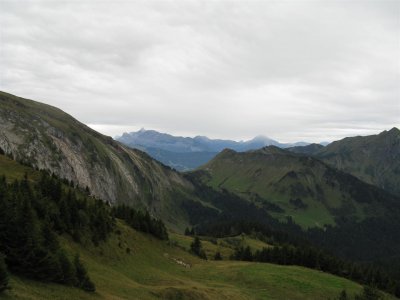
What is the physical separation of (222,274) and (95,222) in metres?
32.4

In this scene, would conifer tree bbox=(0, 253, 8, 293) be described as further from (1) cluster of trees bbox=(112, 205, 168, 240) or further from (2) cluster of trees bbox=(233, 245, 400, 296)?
(2) cluster of trees bbox=(233, 245, 400, 296)

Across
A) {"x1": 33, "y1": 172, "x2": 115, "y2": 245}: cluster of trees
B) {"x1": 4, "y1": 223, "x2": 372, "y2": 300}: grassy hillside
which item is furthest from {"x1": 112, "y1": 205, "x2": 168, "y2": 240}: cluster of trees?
{"x1": 33, "y1": 172, "x2": 115, "y2": 245}: cluster of trees

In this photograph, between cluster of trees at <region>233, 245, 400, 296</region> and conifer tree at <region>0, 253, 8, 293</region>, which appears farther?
cluster of trees at <region>233, 245, 400, 296</region>

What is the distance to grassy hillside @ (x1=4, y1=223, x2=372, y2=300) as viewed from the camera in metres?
49.9

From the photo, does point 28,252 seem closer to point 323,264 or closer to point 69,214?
point 69,214

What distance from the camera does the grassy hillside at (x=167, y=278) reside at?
164 ft

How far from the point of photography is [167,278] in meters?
A: 70.5

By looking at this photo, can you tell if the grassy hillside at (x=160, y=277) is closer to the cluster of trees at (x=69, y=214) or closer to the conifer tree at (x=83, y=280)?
the conifer tree at (x=83, y=280)

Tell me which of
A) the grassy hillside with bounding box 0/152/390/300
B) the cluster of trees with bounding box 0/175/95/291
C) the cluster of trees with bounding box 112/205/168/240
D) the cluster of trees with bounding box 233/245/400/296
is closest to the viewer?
the cluster of trees with bounding box 0/175/95/291

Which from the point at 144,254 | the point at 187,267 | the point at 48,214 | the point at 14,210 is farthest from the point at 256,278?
the point at 14,210

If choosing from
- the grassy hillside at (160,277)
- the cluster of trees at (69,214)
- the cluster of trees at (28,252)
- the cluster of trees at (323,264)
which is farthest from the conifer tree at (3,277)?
the cluster of trees at (323,264)

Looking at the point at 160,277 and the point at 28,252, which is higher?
the point at 28,252

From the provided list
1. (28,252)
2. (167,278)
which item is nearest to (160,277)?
(167,278)

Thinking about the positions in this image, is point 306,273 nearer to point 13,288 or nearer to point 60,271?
point 60,271
